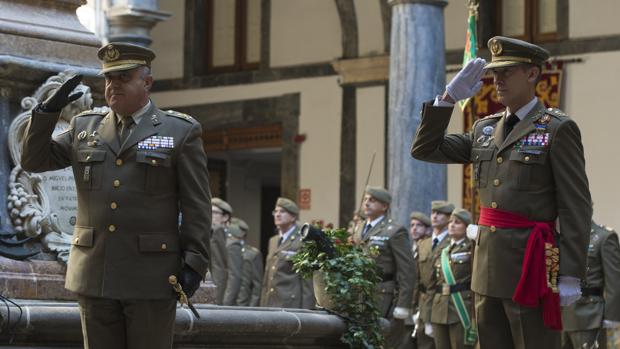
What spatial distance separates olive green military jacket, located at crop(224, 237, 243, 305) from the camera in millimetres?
17891

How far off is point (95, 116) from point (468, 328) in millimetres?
7553

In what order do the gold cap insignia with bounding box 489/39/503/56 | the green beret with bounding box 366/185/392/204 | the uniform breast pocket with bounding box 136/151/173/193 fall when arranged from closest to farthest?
the uniform breast pocket with bounding box 136/151/173/193, the gold cap insignia with bounding box 489/39/503/56, the green beret with bounding box 366/185/392/204

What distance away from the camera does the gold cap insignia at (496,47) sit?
22.0 feet

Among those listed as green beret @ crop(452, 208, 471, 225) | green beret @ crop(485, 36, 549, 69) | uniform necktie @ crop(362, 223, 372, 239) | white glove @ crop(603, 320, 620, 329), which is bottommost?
white glove @ crop(603, 320, 620, 329)

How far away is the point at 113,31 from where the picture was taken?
19156mm

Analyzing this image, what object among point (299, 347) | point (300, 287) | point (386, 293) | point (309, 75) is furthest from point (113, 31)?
point (299, 347)

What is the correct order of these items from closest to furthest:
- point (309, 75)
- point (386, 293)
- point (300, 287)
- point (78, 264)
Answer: point (78, 264), point (386, 293), point (300, 287), point (309, 75)

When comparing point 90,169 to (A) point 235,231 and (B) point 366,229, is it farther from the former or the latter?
(A) point 235,231

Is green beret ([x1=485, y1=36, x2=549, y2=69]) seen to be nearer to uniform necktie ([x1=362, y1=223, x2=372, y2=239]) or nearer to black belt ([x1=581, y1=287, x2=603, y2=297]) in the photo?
uniform necktie ([x1=362, y1=223, x2=372, y2=239])

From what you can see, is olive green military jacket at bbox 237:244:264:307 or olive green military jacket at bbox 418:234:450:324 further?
olive green military jacket at bbox 237:244:264:307

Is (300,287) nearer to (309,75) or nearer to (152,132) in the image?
(309,75)

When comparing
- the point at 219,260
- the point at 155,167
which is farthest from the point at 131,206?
the point at 219,260

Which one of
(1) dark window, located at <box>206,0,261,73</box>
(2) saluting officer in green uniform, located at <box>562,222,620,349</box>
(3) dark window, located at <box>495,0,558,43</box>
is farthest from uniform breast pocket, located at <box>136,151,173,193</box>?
(1) dark window, located at <box>206,0,261,73</box>

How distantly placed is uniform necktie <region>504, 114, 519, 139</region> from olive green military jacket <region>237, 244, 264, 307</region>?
11.4 metres
